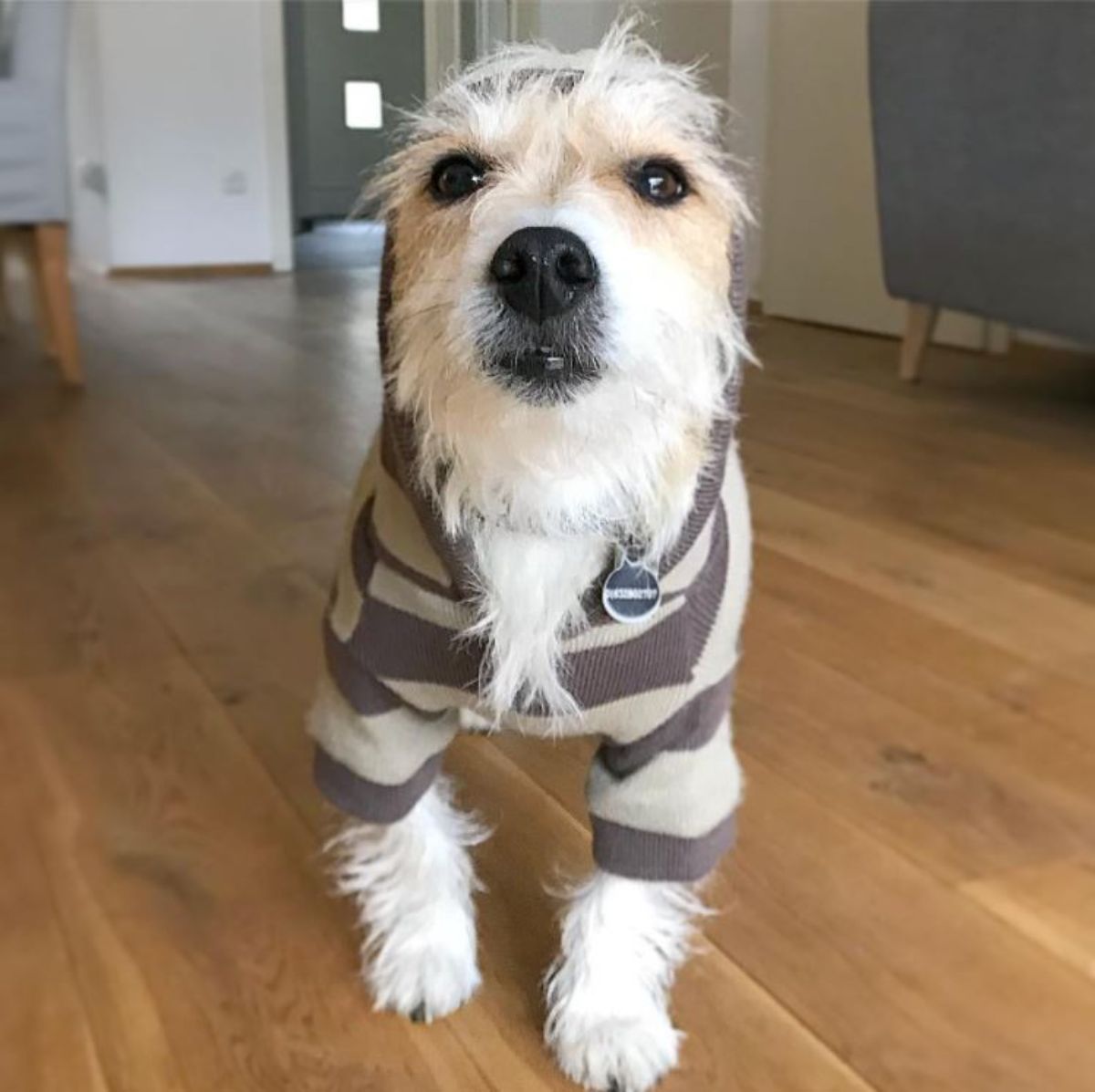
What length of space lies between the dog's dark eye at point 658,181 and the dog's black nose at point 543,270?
0.44 ft

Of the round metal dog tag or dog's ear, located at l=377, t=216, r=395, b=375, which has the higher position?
dog's ear, located at l=377, t=216, r=395, b=375

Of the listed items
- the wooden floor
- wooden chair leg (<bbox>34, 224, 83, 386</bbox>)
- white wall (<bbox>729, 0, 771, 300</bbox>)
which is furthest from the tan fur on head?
wooden chair leg (<bbox>34, 224, 83, 386</bbox>)

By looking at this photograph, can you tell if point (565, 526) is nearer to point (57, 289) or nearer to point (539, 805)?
point (539, 805)

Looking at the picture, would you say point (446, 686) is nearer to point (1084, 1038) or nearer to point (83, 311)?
point (1084, 1038)

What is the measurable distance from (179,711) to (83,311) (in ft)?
11.2

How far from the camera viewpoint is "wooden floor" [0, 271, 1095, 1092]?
924mm

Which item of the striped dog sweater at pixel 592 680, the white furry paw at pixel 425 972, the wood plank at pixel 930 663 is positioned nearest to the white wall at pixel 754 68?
the wood plank at pixel 930 663

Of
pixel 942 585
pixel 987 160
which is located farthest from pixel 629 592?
pixel 987 160

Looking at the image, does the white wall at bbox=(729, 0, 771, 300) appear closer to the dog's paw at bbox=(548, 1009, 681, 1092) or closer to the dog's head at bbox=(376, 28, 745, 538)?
the dog's head at bbox=(376, 28, 745, 538)

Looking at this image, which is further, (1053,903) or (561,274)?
(1053,903)

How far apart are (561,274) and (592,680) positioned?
0.93 feet

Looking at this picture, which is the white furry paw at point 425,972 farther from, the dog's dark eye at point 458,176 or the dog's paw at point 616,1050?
the dog's dark eye at point 458,176

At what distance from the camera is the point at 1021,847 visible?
116 cm

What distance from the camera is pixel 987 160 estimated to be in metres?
2.70
